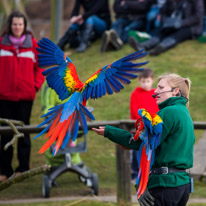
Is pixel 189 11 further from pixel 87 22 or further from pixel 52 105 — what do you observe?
pixel 52 105

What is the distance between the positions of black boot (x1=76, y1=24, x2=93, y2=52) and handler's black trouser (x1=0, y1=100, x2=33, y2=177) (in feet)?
11.7

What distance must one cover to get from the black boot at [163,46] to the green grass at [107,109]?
88 mm

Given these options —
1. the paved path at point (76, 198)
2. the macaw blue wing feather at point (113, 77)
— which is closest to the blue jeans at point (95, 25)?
the paved path at point (76, 198)

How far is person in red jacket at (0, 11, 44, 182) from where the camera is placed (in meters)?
5.49

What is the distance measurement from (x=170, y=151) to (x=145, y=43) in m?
5.55

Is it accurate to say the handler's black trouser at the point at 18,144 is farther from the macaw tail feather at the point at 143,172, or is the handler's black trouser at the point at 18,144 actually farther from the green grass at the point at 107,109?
the macaw tail feather at the point at 143,172

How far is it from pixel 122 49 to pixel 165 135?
593cm

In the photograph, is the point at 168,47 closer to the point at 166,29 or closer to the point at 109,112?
the point at 166,29

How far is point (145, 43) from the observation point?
845 centimetres

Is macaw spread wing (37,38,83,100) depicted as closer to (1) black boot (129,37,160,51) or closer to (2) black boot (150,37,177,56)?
(1) black boot (129,37,160,51)

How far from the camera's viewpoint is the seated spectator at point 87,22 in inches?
348

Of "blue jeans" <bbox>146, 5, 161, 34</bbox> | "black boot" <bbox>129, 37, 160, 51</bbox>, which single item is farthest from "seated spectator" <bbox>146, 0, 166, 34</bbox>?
"black boot" <bbox>129, 37, 160, 51</bbox>

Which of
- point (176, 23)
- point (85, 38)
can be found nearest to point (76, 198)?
point (176, 23)

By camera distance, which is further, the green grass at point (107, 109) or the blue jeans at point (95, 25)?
the blue jeans at point (95, 25)
